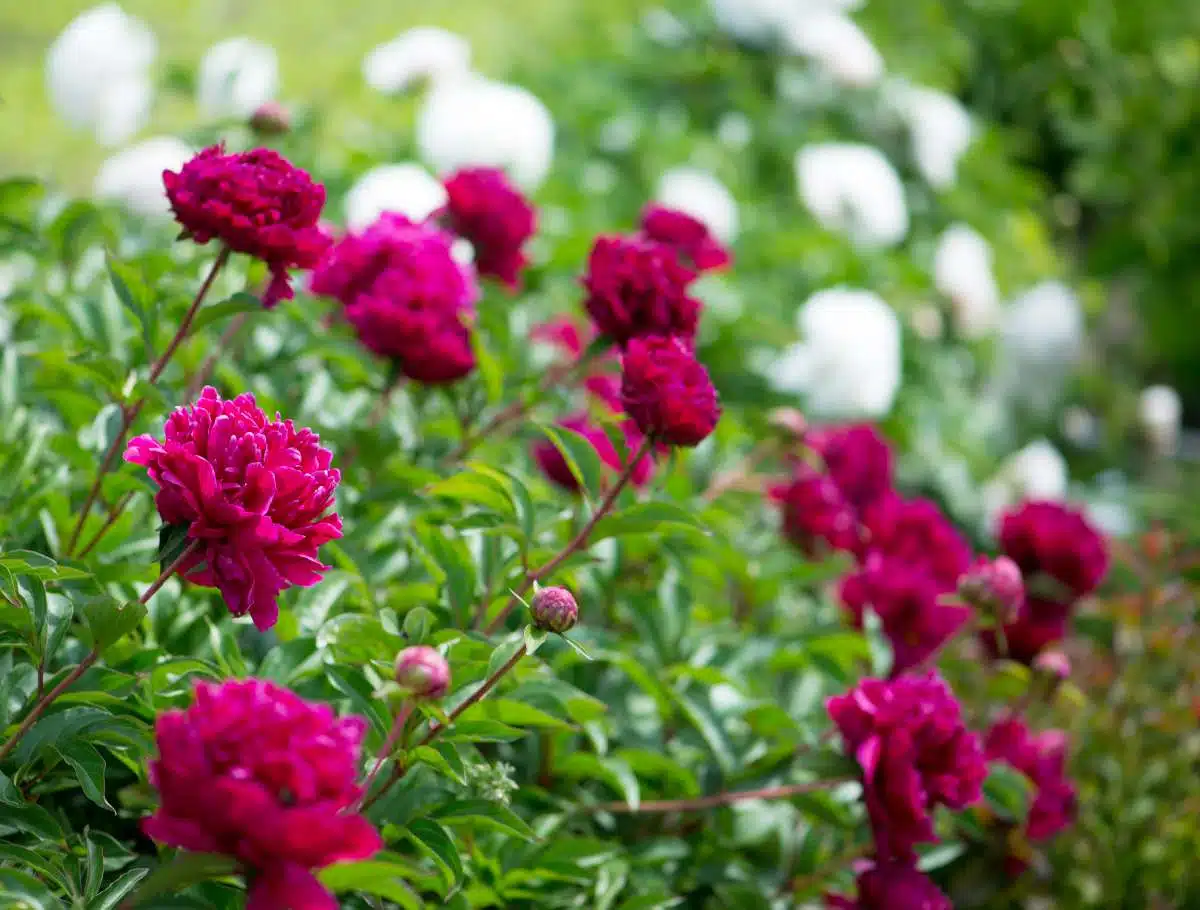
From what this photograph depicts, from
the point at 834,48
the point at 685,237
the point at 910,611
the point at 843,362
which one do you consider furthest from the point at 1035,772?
the point at 834,48

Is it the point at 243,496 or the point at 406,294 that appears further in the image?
the point at 406,294

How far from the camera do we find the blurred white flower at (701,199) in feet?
8.72

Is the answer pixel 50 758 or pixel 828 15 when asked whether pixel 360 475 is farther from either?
pixel 828 15

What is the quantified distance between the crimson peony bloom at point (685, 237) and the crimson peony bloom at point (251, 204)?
0.51 m

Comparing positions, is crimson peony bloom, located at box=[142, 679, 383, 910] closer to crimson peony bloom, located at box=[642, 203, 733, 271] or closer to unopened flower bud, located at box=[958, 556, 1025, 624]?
unopened flower bud, located at box=[958, 556, 1025, 624]

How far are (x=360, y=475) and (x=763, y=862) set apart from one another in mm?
571

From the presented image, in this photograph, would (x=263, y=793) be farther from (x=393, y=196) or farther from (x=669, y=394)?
(x=393, y=196)

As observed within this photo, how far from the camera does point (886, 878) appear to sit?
1.10 m

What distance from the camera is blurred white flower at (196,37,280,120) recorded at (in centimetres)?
196

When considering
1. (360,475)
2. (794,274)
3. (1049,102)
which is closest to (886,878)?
(360,475)

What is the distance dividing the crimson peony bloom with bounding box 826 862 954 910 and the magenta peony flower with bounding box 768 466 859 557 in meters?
0.49

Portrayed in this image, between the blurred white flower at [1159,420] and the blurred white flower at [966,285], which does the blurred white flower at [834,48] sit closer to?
the blurred white flower at [966,285]

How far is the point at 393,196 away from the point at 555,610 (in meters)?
1.31

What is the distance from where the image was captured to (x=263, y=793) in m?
0.60
